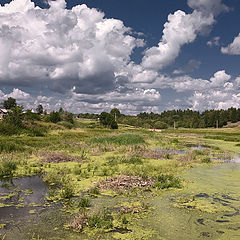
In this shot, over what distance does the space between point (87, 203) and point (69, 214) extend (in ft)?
3.03

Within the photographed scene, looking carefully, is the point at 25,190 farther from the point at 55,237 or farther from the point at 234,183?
the point at 234,183

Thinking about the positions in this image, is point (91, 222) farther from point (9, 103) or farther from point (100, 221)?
point (9, 103)

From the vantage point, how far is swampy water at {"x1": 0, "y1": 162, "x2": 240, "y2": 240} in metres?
7.06

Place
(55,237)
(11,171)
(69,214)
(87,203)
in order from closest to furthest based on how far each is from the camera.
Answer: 1. (55,237)
2. (69,214)
3. (87,203)
4. (11,171)

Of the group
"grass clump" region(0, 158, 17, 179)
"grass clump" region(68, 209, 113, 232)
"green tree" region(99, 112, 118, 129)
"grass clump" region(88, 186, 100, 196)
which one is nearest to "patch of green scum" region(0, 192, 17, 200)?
"grass clump" region(88, 186, 100, 196)

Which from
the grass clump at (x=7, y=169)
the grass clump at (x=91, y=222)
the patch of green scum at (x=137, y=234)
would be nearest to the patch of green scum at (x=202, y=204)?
the patch of green scum at (x=137, y=234)

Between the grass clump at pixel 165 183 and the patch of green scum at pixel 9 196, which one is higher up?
the grass clump at pixel 165 183

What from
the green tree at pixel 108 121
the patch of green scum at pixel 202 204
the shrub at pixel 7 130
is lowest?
the patch of green scum at pixel 202 204

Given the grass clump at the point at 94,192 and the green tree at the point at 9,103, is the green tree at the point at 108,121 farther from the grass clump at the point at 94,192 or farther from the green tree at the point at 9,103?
the grass clump at the point at 94,192

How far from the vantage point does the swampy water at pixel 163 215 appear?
7059 mm

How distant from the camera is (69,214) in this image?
8.40m

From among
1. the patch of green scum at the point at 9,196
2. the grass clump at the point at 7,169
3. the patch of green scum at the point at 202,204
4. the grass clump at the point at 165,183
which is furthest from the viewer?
the grass clump at the point at 7,169

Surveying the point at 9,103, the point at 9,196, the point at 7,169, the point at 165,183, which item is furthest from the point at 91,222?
the point at 9,103

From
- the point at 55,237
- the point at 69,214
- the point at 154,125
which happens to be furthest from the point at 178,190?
the point at 154,125
